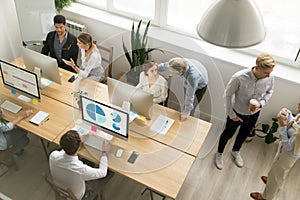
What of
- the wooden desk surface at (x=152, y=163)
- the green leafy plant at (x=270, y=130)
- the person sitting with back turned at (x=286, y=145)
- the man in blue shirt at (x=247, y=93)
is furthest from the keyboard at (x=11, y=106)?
the green leafy plant at (x=270, y=130)

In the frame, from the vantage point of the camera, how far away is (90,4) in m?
5.05

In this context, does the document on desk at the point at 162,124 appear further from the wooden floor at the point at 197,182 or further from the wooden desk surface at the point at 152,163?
the wooden floor at the point at 197,182

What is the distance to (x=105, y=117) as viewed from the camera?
327 cm

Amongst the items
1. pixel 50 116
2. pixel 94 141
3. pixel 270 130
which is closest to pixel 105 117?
pixel 94 141

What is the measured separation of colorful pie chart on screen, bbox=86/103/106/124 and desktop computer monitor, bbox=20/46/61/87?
2.33 feet

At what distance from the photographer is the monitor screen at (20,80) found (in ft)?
11.6

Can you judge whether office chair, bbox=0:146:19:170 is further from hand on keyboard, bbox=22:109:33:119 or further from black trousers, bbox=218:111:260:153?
black trousers, bbox=218:111:260:153

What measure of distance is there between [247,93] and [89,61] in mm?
1818

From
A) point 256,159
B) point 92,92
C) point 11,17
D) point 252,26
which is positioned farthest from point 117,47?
point 252,26

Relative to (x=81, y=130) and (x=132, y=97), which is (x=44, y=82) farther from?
(x=132, y=97)

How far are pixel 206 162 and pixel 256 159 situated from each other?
62cm

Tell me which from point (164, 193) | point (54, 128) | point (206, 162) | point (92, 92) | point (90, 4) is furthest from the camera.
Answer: point (90, 4)

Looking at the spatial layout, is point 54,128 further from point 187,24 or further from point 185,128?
point 187,24

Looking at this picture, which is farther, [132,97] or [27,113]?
[27,113]
